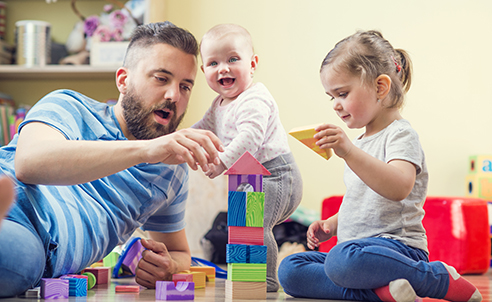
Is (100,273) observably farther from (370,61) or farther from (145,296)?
(370,61)

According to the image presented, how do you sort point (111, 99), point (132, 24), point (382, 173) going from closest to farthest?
point (382, 173)
point (132, 24)
point (111, 99)

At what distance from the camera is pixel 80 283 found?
1180 millimetres

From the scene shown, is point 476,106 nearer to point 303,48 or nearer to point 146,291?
point 303,48

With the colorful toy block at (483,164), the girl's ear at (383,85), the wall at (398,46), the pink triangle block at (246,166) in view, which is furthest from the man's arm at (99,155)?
the colorful toy block at (483,164)

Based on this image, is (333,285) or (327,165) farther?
(327,165)

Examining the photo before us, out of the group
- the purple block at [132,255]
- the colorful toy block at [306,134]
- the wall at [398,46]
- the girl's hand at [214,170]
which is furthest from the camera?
the wall at [398,46]

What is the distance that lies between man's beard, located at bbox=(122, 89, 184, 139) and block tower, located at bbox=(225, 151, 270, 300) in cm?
42

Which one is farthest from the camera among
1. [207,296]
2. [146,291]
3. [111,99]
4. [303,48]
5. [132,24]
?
[303,48]

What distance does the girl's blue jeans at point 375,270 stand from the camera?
1.10 meters

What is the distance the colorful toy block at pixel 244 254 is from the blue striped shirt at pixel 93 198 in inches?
15.6

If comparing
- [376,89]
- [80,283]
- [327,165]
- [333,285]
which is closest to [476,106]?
[327,165]

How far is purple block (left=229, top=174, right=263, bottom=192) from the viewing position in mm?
1146

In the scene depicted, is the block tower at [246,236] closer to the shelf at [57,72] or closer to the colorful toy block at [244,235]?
the colorful toy block at [244,235]

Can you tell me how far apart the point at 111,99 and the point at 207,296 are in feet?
6.37
